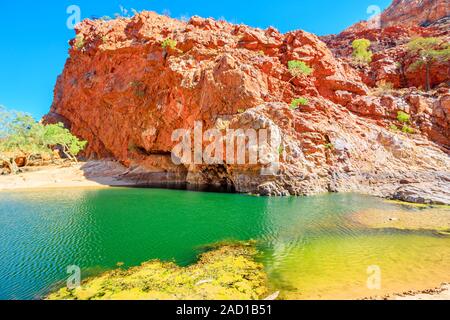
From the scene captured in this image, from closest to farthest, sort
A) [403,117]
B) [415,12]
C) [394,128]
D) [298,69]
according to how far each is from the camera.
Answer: [394,128], [403,117], [298,69], [415,12]

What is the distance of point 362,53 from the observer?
4872cm

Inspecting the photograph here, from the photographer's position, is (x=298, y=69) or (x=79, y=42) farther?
(x=79, y=42)

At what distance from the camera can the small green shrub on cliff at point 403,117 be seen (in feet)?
111

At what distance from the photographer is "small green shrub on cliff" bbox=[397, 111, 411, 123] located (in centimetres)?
3384

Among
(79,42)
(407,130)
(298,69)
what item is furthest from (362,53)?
(79,42)

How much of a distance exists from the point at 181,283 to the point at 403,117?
1495 inches

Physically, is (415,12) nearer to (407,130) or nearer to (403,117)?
(403,117)

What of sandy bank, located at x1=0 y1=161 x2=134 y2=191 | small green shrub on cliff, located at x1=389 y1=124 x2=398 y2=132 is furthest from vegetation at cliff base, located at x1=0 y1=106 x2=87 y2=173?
small green shrub on cliff, located at x1=389 y1=124 x2=398 y2=132

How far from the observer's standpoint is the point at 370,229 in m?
14.1

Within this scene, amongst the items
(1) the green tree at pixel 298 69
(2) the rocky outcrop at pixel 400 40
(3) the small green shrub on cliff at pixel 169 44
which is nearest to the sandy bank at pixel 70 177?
(3) the small green shrub on cliff at pixel 169 44

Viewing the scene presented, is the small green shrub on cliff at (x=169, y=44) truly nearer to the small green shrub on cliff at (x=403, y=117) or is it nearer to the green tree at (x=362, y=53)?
the green tree at (x=362, y=53)

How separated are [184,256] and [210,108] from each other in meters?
25.5

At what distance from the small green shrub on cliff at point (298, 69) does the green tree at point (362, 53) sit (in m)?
16.9
